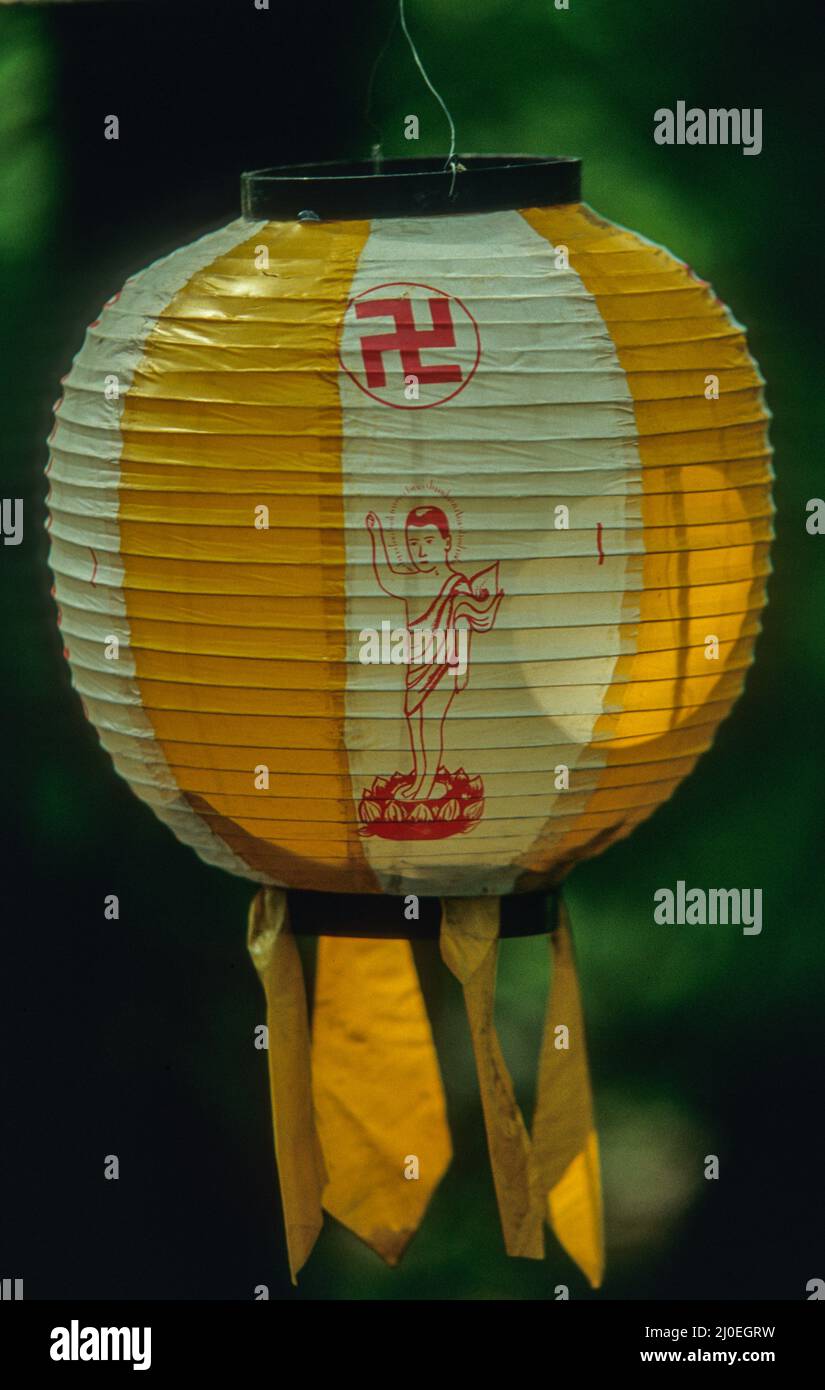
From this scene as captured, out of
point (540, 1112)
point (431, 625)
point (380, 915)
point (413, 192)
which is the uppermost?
point (413, 192)

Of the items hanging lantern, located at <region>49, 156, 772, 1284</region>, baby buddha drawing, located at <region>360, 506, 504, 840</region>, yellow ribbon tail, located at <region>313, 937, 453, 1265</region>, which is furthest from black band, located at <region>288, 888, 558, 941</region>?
yellow ribbon tail, located at <region>313, 937, 453, 1265</region>

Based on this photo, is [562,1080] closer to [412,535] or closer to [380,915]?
[380,915]

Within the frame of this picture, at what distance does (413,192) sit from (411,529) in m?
0.39

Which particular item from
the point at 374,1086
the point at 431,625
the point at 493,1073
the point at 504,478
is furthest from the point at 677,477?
the point at 374,1086

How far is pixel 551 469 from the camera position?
8.00ft

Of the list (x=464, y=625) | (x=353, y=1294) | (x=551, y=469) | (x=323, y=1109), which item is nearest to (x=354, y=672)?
(x=464, y=625)

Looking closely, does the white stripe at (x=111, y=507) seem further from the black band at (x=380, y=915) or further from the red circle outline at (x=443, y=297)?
the red circle outline at (x=443, y=297)

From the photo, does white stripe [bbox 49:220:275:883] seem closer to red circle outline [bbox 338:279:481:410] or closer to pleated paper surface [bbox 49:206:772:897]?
pleated paper surface [bbox 49:206:772:897]

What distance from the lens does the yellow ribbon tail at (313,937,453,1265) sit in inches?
122

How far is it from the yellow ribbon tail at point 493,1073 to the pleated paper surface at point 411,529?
9 cm

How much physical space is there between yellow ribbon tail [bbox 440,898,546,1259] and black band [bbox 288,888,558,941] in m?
0.02

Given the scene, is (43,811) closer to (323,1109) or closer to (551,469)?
(323,1109)

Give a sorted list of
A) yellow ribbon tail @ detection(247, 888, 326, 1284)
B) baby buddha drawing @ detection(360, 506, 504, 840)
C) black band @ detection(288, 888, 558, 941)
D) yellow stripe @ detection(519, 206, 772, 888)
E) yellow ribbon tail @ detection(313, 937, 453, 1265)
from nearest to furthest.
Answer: baby buddha drawing @ detection(360, 506, 504, 840)
yellow stripe @ detection(519, 206, 772, 888)
black band @ detection(288, 888, 558, 941)
yellow ribbon tail @ detection(247, 888, 326, 1284)
yellow ribbon tail @ detection(313, 937, 453, 1265)

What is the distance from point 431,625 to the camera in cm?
244
